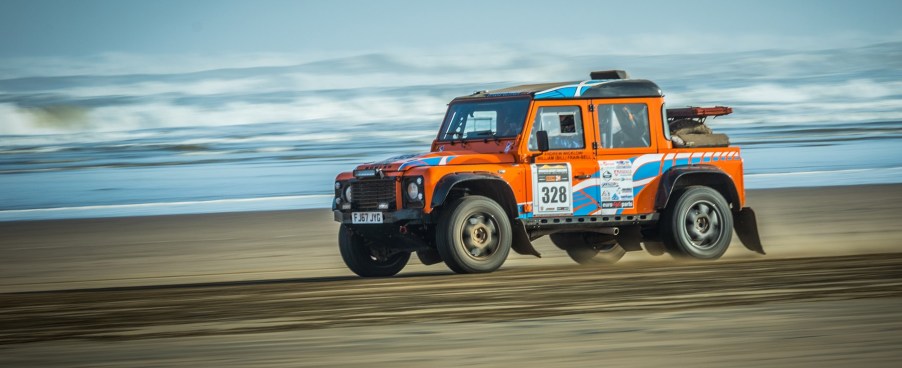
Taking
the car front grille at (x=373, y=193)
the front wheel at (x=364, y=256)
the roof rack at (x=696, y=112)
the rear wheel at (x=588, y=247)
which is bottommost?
the rear wheel at (x=588, y=247)

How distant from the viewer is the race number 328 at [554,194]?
14.3 m

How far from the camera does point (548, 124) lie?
14453mm

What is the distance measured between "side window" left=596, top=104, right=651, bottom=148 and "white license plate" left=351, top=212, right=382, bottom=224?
253 centimetres

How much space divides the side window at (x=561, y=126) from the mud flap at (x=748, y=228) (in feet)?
7.31

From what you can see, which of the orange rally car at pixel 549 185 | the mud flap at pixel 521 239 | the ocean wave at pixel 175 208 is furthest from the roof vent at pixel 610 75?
the ocean wave at pixel 175 208

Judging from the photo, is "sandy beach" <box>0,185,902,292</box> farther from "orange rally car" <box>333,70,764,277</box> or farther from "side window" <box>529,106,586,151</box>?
"side window" <box>529,106,586,151</box>

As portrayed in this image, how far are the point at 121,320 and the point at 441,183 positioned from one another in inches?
147

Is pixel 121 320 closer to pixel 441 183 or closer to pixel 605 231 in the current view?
pixel 441 183

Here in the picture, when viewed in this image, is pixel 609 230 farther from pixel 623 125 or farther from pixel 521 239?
pixel 521 239

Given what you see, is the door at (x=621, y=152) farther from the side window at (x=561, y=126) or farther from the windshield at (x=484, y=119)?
the windshield at (x=484, y=119)

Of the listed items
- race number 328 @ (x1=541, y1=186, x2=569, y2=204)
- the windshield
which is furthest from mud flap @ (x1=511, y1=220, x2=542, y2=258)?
the windshield

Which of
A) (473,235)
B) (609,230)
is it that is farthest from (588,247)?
(473,235)

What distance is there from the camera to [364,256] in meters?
14.6

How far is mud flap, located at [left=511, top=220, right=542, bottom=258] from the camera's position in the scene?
14.0m
